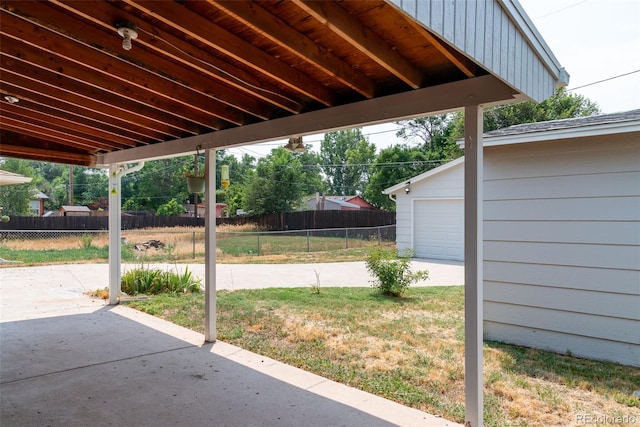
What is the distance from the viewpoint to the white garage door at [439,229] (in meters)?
11.0

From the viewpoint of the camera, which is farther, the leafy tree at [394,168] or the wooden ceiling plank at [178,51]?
the leafy tree at [394,168]

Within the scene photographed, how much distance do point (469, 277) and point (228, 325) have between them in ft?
10.6

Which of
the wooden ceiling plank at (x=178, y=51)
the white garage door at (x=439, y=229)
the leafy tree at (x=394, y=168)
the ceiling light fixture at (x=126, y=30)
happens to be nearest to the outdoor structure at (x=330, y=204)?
the leafy tree at (x=394, y=168)

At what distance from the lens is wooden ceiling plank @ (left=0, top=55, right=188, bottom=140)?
276cm

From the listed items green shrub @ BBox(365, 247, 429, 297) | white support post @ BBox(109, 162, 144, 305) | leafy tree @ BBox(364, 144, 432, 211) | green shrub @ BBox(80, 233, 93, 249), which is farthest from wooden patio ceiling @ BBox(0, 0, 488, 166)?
leafy tree @ BBox(364, 144, 432, 211)

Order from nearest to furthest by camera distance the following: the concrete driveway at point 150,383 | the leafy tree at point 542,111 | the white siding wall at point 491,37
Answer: the white siding wall at point 491,37
the concrete driveway at point 150,383
the leafy tree at point 542,111

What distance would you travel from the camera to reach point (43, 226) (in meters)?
16.4

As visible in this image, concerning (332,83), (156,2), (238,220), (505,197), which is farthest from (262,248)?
(156,2)

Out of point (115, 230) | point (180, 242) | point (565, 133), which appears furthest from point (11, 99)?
point (180, 242)

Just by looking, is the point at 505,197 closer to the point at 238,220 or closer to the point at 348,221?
the point at 348,221

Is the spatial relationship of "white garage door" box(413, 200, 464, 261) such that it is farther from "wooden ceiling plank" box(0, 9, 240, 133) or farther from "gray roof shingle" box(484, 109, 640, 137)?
"wooden ceiling plank" box(0, 9, 240, 133)

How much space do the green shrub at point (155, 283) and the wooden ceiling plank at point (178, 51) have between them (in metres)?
4.41

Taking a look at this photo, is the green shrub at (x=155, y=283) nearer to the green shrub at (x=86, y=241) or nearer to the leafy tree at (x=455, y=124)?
the leafy tree at (x=455, y=124)

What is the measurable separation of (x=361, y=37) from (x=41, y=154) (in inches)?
191
